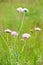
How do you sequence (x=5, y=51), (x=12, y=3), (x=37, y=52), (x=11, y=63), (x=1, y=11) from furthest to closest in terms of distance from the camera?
(x=12, y=3), (x=1, y=11), (x=37, y=52), (x=5, y=51), (x=11, y=63)

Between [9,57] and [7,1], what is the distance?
3.63m

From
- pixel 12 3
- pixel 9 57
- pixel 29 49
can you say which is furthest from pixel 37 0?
pixel 9 57

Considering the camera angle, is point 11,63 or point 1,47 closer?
point 11,63

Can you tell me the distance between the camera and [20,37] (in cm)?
357

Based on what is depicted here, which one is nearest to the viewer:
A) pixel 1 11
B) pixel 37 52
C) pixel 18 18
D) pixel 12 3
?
pixel 37 52

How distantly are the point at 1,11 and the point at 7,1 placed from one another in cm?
89

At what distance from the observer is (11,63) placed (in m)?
2.43

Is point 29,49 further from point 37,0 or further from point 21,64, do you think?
point 37,0

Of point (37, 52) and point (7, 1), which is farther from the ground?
point (7, 1)

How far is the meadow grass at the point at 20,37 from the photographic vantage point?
2.56 meters

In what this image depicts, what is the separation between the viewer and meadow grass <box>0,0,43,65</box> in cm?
256

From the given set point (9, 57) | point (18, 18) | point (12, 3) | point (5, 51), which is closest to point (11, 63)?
point (9, 57)

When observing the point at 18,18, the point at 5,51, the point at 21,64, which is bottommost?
the point at 21,64

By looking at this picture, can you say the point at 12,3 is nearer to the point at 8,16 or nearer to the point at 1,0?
the point at 1,0
